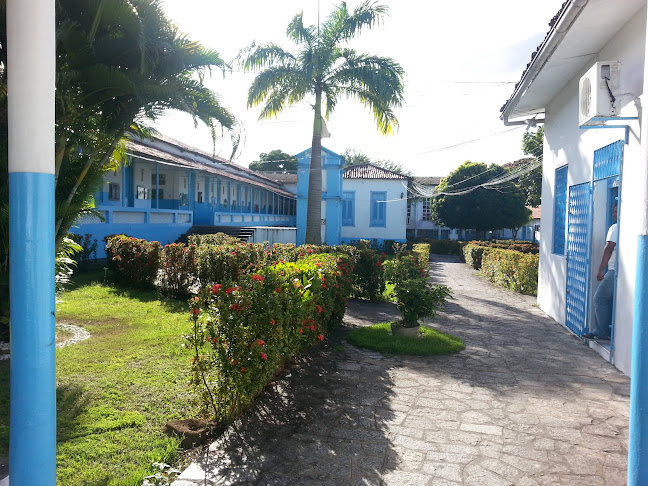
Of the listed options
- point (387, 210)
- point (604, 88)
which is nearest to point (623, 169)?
point (604, 88)

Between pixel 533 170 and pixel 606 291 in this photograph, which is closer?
pixel 606 291

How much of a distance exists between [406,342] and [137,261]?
7.09 meters

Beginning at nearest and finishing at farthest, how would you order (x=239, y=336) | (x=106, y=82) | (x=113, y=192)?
(x=239, y=336) < (x=106, y=82) < (x=113, y=192)

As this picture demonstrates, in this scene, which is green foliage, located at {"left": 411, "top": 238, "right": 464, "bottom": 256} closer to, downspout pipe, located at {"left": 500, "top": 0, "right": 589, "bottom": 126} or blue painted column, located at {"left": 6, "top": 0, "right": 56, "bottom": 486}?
downspout pipe, located at {"left": 500, "top": 0, "right": 589, "bottom": 126}

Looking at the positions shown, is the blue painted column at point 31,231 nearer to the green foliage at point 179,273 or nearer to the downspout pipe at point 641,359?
the downspout pipe at point 641,359

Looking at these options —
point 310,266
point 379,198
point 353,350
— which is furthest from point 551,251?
point 379,198

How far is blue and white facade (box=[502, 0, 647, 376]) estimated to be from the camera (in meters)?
5.56

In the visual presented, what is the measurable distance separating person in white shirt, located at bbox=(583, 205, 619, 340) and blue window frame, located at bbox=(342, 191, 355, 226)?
27276 mm

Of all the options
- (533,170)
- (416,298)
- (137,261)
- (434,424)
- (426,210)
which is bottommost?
(434,424)

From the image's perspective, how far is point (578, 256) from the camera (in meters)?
7.68

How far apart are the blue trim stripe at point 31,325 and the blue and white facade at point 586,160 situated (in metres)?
2.97

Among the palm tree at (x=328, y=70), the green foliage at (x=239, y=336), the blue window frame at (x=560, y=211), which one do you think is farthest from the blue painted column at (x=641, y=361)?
the palm tree at (x=328, y=70)

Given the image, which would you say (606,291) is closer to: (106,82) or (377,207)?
(106,82)

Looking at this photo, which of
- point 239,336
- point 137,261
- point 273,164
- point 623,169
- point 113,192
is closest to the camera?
point 239,336
